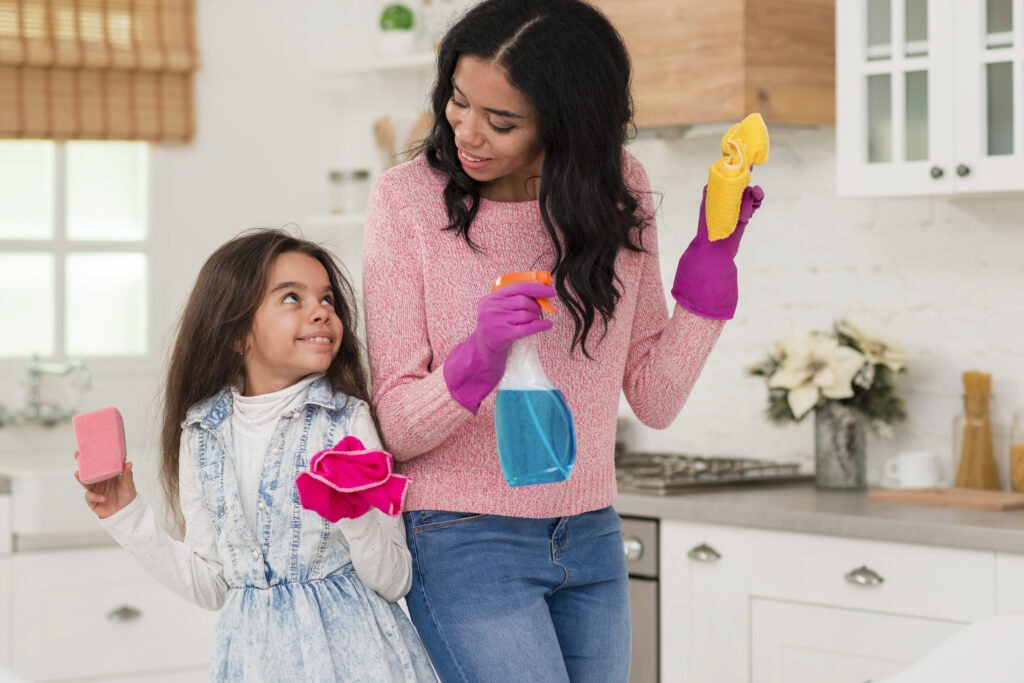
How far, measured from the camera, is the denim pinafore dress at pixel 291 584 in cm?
171

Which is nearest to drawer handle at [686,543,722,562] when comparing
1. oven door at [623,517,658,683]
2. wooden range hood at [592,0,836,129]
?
oven door at [623,517,658,683]

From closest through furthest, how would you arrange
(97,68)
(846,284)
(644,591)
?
(644,591), (846,284), (97,68)

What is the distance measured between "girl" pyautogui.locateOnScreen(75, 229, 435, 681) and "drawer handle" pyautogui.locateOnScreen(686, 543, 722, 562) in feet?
4.36

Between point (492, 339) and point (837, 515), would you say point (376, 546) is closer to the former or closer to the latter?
point (492, 339)

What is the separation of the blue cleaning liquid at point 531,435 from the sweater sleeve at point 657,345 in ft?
0.98

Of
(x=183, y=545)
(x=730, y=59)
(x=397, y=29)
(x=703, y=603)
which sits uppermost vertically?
(x=397, y=29)

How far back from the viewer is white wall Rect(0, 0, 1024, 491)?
10.6ft

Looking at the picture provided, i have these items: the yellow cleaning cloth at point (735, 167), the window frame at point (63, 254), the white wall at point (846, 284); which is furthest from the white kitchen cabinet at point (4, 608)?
the yellow cleaning cloth at point (735, 167)

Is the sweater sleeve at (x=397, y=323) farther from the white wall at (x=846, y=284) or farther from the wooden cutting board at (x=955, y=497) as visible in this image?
the white wall at (x=846, y=284)

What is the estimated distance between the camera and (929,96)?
295 centimetres

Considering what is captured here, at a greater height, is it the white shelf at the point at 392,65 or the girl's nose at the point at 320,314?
the white shelf at the point at 392,65

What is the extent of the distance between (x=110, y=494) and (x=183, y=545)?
4.7 inches

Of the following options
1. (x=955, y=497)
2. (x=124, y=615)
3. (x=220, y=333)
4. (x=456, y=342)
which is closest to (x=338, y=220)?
(x=124, y=615)

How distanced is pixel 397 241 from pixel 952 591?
57.8 inches
